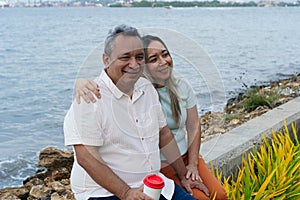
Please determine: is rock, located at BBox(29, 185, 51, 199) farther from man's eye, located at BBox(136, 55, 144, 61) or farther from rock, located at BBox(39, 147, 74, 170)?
man's eye, located at BBox(136, 55, 144, 61)

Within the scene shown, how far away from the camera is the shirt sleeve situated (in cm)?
259

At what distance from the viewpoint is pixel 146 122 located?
280cm

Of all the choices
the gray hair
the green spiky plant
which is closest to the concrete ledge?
the green spiky plant

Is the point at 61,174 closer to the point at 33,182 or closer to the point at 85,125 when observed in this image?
the point at 33,182

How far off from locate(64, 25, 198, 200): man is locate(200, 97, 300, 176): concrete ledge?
1016 millimetres

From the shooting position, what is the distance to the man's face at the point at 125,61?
2619 millimetres

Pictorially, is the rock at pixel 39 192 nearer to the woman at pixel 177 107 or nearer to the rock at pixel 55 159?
the rock at pixel 55 159

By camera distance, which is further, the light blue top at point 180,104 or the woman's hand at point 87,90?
the light blue top at point 180,104

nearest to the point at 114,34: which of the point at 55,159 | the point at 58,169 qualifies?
the point at 58,169

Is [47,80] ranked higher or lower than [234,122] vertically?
lower

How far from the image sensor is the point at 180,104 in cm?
307

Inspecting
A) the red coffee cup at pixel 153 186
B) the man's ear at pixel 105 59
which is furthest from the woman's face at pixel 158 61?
the red coffee cup at pixel 153 186

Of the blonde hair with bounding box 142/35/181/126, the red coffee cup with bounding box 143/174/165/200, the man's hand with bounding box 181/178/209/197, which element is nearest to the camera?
the red coffee cup with bounding box 143/174/165/200

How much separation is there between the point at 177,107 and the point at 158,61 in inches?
14.0
